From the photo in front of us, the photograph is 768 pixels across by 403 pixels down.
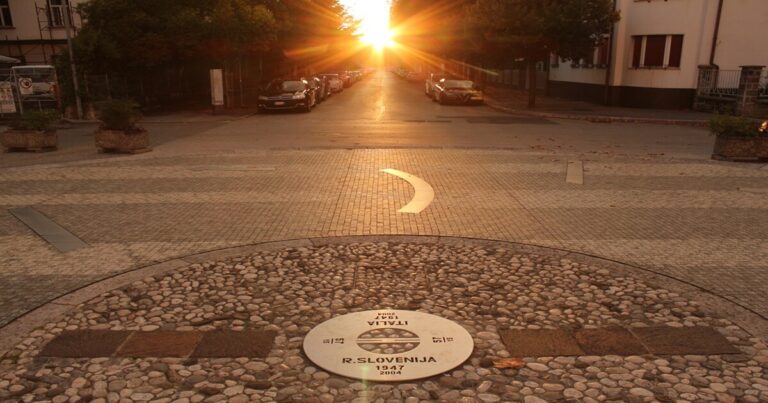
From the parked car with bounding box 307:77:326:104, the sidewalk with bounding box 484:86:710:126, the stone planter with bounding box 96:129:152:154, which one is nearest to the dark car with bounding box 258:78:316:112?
the parked car with bounding box 307:77:326:104

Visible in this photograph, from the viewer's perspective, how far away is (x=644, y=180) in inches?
395

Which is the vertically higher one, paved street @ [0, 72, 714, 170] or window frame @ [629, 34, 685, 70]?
window frame @ [629, 34, 685, 70]

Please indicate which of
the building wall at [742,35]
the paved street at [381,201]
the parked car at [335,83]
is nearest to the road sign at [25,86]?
the paved street at [381,201]

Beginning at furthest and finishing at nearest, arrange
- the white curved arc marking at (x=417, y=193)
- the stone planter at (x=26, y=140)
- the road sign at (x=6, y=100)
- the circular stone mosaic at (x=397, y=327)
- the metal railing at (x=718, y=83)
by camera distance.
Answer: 1. the metal railing at (x=718, y=83)
2. the road sign at (x=6, y=100)
3. the stone planter at (x=26, y=140)
4. the white curved arc marking at (x=417, y=193)
5. the circular stone mosaic at (x=397, y=327)

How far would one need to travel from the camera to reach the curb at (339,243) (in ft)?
14.4

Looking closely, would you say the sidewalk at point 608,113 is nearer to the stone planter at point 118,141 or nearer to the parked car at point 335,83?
the parked car at point 335,83

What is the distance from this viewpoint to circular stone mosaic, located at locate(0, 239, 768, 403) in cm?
353

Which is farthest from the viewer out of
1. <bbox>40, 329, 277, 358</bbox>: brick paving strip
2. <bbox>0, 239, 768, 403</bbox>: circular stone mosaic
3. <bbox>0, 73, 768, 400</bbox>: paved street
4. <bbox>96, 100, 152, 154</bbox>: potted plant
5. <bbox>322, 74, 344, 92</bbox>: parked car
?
<bbox>322, 74, 344, 92</bbox>: parked car

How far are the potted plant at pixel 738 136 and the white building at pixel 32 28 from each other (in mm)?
35356

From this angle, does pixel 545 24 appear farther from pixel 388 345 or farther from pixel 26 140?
pixel 388 345

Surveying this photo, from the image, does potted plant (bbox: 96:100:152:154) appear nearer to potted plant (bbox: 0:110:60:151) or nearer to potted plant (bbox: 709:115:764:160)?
potted plant (bbox: 0:110:60:151)

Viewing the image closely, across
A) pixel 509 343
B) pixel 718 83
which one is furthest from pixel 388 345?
pixel 718 83

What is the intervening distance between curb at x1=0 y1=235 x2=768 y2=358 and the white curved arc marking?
4.43ft

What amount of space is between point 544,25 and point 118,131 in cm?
1783
